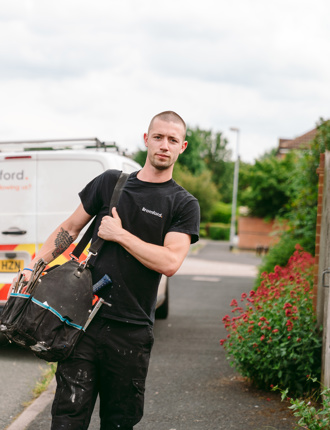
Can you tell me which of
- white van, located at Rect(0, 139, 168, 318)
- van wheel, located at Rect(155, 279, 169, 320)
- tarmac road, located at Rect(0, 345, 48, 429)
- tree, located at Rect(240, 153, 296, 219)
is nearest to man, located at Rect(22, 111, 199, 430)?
tarmac road, located at Rect(0, 345, 48, 429)

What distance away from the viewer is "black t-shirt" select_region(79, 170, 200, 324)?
299cm

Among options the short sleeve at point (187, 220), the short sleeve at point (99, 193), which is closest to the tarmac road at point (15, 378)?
the short sleeve at point (99, 193)

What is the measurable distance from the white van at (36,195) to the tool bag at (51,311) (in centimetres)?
331

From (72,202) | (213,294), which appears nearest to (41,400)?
(72,202)

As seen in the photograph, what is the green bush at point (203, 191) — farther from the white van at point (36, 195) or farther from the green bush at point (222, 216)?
the white van at point (36, 195)

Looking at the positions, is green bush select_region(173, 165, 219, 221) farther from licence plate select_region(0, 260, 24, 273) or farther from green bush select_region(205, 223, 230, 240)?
licence plate select_region(0, 260, 24, 273)

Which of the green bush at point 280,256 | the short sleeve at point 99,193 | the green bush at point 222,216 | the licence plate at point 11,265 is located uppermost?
the short sleeve at point 99,193

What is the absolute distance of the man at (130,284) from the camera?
2932mm

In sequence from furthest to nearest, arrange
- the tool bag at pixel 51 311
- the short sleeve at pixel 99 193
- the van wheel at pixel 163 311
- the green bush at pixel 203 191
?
1. the green bush at pixel 203 191
2. the van wheel at pixel 163 311
3. the short sleeve at pixel 99 193
4. the tool bag at pixel 51 311

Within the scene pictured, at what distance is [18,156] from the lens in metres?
6.48

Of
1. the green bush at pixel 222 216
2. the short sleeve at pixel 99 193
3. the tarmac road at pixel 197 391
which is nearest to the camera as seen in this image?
the short sleeve at pixel 99 193

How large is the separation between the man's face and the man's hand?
Result: 0.34m

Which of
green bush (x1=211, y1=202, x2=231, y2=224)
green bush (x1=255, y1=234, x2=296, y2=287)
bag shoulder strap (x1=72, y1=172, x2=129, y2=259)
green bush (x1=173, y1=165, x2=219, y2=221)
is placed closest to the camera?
bag shoulder strap (x1=72, y1=172, x2=129, y2=259)

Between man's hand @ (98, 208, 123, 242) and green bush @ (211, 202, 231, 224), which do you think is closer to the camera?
man's hand @ (98, 208, 123, 242)
